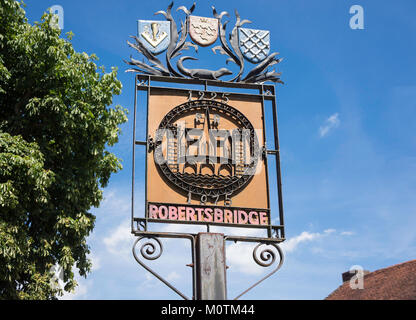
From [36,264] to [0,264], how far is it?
130cm

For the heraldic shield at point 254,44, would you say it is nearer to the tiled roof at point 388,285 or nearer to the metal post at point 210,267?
the metal post at point 210,267

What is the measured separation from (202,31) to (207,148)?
2.14 meters

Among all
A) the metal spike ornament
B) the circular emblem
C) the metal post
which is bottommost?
the metal post

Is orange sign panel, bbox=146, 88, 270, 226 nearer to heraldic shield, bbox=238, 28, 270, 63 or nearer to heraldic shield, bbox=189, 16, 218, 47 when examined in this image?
heraldic shield, bbox=238, 28, 270, 63

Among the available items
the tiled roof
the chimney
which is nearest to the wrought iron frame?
the tiled roof

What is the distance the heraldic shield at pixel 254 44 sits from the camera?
841 centimetres

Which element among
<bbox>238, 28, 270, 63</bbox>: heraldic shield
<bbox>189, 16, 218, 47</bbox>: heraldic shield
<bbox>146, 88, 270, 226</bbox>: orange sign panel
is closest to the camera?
<bbox>146, 88, 270, 226</bbox>: orange sign panel

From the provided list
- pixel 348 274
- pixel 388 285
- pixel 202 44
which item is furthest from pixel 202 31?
pixel 348 274

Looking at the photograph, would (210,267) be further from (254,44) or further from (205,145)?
(254,44)

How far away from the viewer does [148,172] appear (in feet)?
23.5

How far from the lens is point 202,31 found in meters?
8.32

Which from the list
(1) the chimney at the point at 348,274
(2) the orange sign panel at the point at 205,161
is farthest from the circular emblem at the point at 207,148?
(1) the chimney at the point at 348,274

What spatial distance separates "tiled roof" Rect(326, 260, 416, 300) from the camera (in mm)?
16673

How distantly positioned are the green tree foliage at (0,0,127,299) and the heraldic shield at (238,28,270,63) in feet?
13.4
